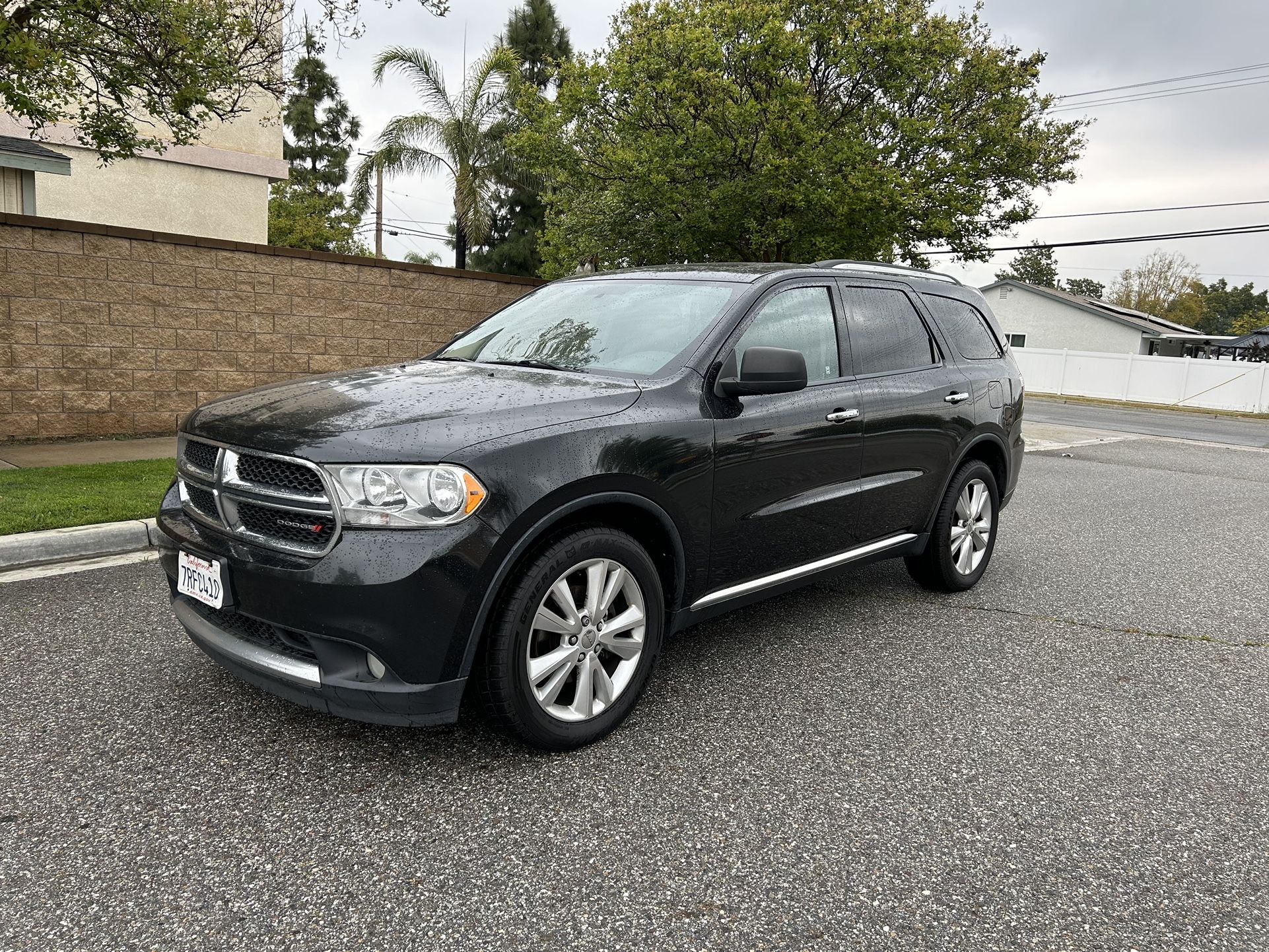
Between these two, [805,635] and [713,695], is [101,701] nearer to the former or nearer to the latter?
[713,695]

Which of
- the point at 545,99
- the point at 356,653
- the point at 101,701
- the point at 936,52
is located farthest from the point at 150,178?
the point at 356,653

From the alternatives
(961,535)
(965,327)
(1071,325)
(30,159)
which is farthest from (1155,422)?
(1071,325)

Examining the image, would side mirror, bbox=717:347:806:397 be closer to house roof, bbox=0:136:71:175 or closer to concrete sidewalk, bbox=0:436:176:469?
concrete sidewalk, bbox=0:436:176:469

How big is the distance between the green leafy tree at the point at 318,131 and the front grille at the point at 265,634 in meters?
39.7

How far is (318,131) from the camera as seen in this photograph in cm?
4009

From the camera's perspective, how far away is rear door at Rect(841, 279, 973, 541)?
15.2 feet

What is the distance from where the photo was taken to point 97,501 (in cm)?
638

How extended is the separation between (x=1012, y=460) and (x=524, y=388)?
12.0 ft

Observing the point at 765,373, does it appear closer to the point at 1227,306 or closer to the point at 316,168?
the point at 316,168

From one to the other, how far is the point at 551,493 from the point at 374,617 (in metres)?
0.68

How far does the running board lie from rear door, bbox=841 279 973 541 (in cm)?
5

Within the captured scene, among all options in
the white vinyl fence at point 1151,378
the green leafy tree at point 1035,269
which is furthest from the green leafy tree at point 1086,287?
the white vinyl fence at point 1151,378

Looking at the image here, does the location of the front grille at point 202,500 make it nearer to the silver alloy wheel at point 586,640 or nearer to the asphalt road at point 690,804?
the asphalt road at point 690,804

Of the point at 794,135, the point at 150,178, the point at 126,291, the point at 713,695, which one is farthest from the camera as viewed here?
the point at 150,178
